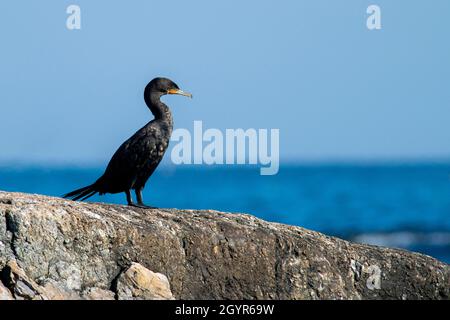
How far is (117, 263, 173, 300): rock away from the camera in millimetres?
10914

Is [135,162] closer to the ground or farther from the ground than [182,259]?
farther from the ground

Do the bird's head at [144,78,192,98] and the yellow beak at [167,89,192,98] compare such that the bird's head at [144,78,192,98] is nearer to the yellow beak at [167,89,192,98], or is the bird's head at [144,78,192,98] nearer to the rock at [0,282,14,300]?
the yellow beak at [167,89,192,98]

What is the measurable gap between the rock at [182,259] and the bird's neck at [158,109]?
6.80 ft

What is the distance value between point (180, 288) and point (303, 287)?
3.90 ft

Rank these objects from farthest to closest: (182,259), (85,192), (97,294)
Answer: (85,192) → (182,259) → (97,294)

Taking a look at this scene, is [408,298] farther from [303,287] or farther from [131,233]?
[131,233]

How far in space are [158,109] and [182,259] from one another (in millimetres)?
2974

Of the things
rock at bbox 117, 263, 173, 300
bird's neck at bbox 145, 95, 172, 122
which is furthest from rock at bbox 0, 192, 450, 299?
bird's neck at bbox 145, 95, 172, 122

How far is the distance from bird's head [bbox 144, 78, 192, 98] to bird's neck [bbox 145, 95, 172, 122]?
0.09 metres

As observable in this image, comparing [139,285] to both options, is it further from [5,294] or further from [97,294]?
[5,294]

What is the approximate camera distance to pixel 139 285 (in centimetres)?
1095

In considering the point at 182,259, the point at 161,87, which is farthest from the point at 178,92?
the point at 182,259

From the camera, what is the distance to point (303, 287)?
11656 mm
